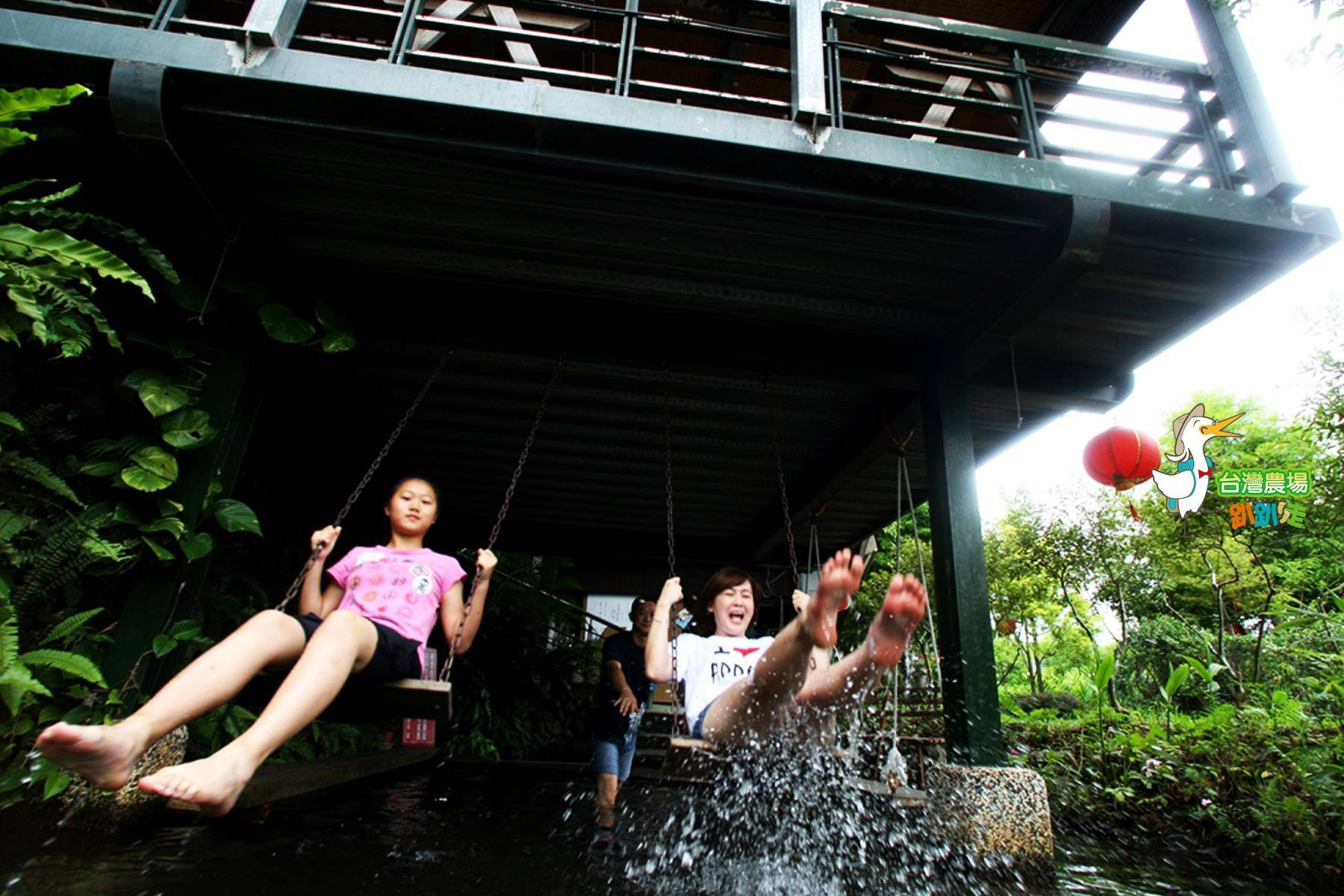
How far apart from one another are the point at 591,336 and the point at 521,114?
1.70 meters

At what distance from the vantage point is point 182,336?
3.92 m

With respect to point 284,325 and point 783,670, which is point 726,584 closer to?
point 783,670

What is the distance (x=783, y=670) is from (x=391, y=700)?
1645mm

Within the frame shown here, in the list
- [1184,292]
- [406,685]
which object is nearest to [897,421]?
[1184,292]

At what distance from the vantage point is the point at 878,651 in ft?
8.83

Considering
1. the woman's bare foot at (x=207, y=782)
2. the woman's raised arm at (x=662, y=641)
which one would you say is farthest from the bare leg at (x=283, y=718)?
the woman's raised arm at (x=662, y=641)

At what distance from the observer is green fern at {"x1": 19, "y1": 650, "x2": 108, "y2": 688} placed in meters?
3.05

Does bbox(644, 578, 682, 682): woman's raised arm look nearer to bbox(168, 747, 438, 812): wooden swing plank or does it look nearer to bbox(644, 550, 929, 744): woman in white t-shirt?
bbox(644, 550, 929, 744): woman in white t-shirt

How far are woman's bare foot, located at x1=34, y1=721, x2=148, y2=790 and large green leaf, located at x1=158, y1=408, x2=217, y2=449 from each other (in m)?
2.24

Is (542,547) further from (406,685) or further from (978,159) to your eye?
(978,159)

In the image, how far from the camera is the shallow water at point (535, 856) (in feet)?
9.16

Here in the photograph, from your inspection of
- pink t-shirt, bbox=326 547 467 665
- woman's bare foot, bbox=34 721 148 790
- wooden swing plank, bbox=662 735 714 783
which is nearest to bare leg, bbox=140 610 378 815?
woman's bare foot, bbox=34 721 148 790

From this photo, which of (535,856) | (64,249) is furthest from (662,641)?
(64,249)

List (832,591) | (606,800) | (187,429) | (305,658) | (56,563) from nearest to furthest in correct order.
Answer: (305,658)
(832,591)
(56,563)
(187,429)
(606,800)
